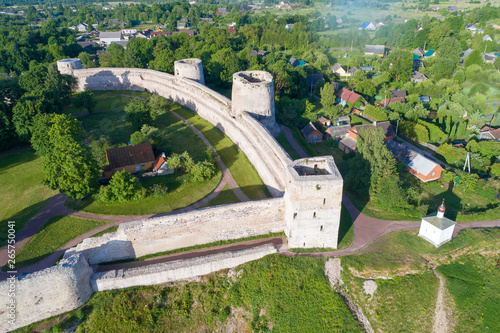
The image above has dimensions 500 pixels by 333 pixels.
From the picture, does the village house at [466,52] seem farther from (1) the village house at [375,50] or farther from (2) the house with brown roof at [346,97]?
(2) the house with brown roof at [346,97]

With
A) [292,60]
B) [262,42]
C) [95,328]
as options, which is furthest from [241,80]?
[262,42]

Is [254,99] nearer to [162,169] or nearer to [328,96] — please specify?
[162,169]

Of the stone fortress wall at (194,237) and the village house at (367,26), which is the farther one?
the village house at (367,26)

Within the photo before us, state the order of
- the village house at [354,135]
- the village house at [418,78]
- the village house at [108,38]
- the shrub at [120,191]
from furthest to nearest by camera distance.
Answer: the village house at [108,38]
the village house at [418,78]
the village house at [354,135]
the shrub at [120,191]

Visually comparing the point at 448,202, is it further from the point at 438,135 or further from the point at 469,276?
the point at 438,135

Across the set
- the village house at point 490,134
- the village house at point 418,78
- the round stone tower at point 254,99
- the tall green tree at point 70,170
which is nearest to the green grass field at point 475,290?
the round stone tower at point 254,99

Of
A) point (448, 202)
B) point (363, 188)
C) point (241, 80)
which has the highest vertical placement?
point (241, 80)

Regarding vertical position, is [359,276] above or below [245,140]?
below
